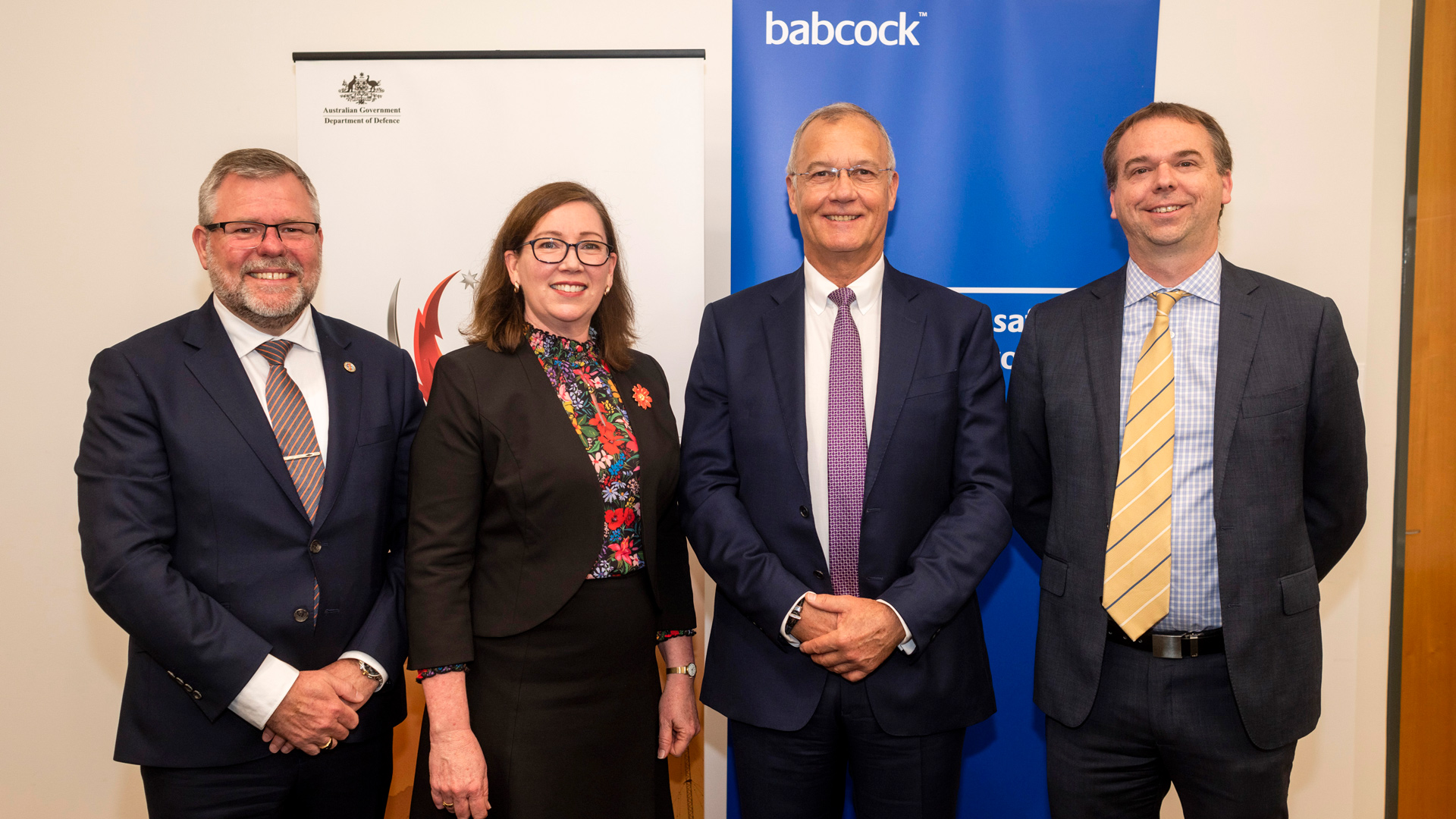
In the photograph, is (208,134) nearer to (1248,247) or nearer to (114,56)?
(114,56)

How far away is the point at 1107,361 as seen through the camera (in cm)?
190

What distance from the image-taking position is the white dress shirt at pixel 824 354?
1869mm

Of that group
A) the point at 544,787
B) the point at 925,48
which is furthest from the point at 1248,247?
the point at 544,787

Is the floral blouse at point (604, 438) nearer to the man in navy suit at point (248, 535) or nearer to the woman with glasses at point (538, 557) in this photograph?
the woman with glasses at point (538, 557)

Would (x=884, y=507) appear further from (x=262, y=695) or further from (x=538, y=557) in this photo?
(x=262, y=695)

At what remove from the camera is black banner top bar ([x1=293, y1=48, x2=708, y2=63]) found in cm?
264

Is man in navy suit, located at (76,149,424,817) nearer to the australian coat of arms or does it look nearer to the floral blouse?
the floral blouse

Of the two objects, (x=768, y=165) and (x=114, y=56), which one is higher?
(x=114, y=56)

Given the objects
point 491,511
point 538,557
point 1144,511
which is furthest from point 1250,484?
point 491,511

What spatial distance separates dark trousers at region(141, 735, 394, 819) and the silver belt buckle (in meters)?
1.79

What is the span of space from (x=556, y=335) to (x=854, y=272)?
75 centimetres

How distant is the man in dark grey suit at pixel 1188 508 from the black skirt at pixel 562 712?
3.40ft

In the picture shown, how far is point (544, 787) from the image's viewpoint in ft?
5.55

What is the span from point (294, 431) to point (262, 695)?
0.54m
